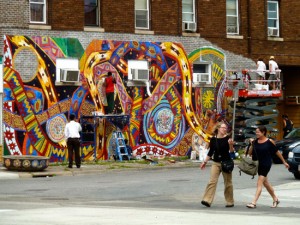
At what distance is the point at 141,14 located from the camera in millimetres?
35875

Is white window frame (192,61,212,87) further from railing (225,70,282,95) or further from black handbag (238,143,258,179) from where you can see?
black handbag (238,143,258,179)

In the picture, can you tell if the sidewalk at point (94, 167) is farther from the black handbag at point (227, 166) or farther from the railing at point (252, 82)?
the black handbag at point (227, 166)

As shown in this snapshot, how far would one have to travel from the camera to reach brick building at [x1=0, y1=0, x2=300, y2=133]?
108 ft

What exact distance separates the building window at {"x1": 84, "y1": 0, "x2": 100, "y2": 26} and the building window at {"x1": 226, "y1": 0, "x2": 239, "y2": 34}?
6706 millimetres

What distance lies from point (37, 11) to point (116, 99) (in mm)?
4779

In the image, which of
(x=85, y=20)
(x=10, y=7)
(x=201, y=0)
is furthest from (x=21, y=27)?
(x=201, y=0)

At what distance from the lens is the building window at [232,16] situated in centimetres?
3838

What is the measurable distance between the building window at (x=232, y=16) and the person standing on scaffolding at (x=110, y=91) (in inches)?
275

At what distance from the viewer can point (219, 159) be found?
1780cm

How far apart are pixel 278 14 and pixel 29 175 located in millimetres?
16930

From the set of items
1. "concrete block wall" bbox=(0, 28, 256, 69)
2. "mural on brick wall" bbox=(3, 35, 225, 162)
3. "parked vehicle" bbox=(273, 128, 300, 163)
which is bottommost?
"parked vehicle" bbox=(273, 128, 300, 163)

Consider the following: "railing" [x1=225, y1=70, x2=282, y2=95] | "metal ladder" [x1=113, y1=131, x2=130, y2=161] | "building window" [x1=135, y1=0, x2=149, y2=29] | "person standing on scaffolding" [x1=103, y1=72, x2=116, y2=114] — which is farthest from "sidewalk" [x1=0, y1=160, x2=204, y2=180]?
"building window" [x1=135, y1=0, x2=149, y2=29]

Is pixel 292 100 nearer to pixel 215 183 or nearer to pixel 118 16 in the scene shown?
pixel 118 16

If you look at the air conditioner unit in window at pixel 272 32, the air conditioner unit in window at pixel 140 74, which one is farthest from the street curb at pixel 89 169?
the air conditioner unit in window at pixel 272 32
